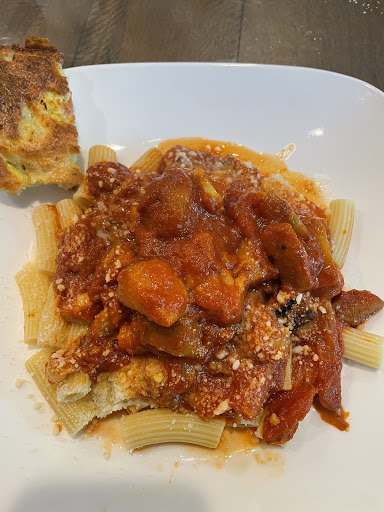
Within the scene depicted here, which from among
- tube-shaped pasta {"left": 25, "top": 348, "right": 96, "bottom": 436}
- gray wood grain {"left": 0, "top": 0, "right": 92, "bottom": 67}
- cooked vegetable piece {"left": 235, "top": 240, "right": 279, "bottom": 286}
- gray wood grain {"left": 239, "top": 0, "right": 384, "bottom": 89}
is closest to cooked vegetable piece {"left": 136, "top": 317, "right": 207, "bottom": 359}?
cooked vegetable piece {"left": 235, "top": 240, "right": 279, "bottom": 286}

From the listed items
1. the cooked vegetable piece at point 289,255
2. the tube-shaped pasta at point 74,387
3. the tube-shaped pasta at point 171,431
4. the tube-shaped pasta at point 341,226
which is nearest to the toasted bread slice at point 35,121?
the tube-shaped pasta at point 74,387

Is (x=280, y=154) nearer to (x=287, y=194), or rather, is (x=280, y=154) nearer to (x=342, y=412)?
(x=287, y=194)

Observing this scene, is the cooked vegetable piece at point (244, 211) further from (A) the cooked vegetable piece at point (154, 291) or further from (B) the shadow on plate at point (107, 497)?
(B) the shadow on plate at point (107, 497)

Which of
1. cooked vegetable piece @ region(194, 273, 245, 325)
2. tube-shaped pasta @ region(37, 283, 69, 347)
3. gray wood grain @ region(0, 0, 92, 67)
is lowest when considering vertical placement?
tube-shaped pasta @ region(37, 283, 69, 347)

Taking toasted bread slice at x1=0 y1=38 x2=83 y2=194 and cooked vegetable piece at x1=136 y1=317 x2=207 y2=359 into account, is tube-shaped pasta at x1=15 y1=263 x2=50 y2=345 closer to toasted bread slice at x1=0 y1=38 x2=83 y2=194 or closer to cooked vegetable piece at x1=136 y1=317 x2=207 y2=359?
toasted bread slice at x1=0 y1=38 x2=83 y2=194

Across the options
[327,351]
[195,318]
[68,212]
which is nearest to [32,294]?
[68,212]

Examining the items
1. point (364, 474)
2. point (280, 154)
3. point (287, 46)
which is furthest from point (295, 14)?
point (364, 474)
